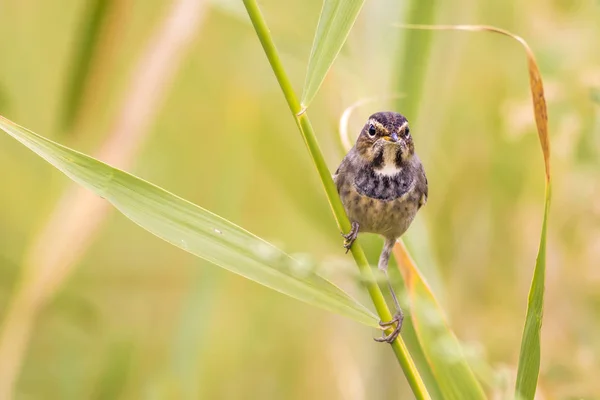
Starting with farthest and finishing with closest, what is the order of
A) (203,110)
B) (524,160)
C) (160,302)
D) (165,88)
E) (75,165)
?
(203,110) < (160,302) < (524,160) < (165,88) < (75,165)

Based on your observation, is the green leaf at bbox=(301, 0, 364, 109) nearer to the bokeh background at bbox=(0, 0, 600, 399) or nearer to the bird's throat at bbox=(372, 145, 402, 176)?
the bokeh background at bbox=(0, 0, 600, 399)

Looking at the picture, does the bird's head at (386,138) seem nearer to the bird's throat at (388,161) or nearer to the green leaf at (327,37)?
the bird's throat at (388,161)

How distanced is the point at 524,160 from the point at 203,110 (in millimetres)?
1739

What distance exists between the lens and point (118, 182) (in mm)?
1423

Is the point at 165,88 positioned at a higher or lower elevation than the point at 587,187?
lower

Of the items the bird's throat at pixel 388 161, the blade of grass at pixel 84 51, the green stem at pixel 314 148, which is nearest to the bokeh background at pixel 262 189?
the blade of grass at pixel 84 51

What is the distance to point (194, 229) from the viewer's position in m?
1.42

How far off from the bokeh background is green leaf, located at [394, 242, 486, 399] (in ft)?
0.97

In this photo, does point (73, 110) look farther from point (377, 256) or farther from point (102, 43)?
point (377, 256)

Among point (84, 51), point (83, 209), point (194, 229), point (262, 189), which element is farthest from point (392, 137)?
point (262, 189)

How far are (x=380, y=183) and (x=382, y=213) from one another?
0.32 feet

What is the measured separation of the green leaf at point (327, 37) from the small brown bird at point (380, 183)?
2.21 ft

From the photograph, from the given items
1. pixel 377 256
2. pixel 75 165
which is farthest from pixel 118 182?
pixel 377 256

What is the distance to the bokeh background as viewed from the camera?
2539 millimetres
